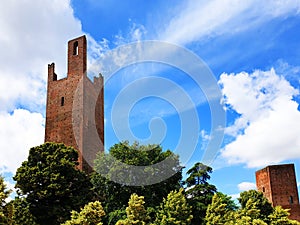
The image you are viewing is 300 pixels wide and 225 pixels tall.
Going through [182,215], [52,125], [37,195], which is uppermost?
[52,125]

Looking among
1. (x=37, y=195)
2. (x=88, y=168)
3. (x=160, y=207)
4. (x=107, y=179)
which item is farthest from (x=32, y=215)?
(x=88, y=168)

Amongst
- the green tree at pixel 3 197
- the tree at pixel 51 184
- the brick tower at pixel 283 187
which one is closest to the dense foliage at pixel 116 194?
the tree at pixel 51 184

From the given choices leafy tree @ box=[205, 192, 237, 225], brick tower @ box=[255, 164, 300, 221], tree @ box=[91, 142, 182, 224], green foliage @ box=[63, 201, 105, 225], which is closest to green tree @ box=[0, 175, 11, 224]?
green foliage @ box=[63, 201, 105, 225]

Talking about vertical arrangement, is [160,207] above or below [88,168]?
below

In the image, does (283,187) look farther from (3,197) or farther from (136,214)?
(3,197)

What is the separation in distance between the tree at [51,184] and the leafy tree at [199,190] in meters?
6.71

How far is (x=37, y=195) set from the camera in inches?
846

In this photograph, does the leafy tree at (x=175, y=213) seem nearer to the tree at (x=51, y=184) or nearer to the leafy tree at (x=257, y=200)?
the tree at (x=51, y=184)

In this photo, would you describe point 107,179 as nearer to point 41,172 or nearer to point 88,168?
point 41,172

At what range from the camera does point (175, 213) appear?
20156 mm

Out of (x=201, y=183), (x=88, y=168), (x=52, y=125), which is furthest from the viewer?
(x=52, y=125)

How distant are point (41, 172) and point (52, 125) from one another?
9675 millimetres

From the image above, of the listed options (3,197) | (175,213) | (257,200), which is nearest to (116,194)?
(175,213)

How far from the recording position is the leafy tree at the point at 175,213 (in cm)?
2011
